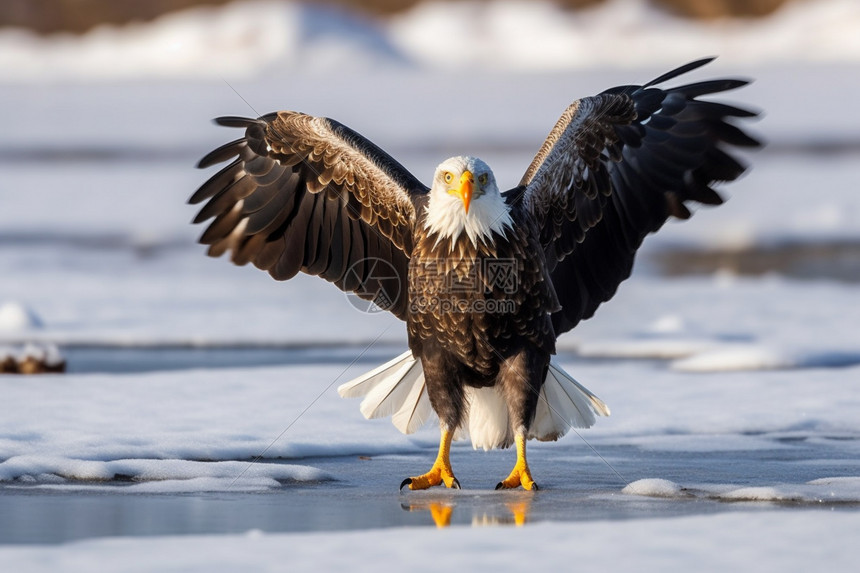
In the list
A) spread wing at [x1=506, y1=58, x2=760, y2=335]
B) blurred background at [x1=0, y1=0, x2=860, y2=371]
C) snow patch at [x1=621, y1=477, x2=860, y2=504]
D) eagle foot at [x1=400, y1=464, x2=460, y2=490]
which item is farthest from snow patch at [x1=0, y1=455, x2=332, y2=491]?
blurred background at [x1=0, y1=0, x2=860, y2=371]

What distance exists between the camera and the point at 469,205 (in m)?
5.12

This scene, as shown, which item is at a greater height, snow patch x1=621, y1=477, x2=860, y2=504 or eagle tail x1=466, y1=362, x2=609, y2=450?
eagle tail x1=466, y1=362, x2=609, y2=450

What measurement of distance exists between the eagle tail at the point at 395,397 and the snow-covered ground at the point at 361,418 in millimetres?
176

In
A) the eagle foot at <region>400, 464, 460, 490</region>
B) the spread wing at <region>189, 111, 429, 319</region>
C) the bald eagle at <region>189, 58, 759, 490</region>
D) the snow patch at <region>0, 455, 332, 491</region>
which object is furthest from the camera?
the spread wing at <region>189, 111, 429, 319</region>

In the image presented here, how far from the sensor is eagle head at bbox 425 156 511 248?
16.8ft

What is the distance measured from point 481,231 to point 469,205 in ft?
0.38

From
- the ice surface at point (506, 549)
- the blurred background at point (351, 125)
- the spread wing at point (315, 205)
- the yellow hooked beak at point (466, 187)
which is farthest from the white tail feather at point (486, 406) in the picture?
the blurred background at point (351, 125)

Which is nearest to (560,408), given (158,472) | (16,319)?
(158,472)

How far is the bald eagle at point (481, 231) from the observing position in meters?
5.20

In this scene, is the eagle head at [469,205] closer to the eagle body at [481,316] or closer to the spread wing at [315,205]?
the eagle body at [481,316]

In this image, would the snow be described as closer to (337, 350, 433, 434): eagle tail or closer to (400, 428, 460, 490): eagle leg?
(337, 350, 433, 434): eagle tail

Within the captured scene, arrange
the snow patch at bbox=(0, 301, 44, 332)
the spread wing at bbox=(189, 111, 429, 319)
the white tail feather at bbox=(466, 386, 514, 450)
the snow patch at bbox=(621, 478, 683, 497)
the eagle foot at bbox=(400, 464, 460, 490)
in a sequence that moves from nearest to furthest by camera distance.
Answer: the snow patch at bbox=(621, 478, 683, 497)
the eagle foot at bbox=(400, 464, 460, 490)
the white tail feather at bbox=(466, 386, 514, 450)
the spread wing at bbox=(189, 111, 429, 319)
the snow patch at bbox=(0, 301, 44, 332)

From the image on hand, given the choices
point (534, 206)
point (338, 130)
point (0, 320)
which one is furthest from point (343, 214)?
point (0, 320)

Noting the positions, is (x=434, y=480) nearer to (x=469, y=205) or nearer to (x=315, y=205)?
(x=469, y=205)
